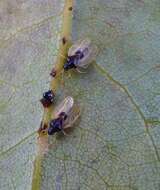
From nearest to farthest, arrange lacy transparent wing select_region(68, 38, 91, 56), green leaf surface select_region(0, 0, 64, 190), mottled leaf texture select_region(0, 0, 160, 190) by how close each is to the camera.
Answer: mottled leaf texture select_region(0, 0, 160, 190) → green leaf surface select_region(0, 0, 64, 190) → lacy transparent wing select_region(68, 38, 91, 56)

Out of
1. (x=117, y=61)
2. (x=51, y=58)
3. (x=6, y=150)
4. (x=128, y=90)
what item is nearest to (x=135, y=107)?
(x=128, y=90)

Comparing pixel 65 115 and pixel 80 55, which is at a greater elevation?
pixel 80 55

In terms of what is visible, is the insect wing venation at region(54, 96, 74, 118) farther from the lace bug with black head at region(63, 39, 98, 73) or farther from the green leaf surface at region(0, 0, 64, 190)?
the lace bug with black head at region(63, 39, 98, 73)

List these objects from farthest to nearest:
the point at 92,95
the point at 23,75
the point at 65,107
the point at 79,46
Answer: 1. the point at 23,75
2. the point at 79,46
3. the point at 92,95
4. the point at 65,107

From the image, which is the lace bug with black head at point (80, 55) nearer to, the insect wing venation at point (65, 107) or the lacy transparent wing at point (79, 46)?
the lacy transparent wing at point (79, 46)

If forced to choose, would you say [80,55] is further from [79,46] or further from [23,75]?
[23,75]

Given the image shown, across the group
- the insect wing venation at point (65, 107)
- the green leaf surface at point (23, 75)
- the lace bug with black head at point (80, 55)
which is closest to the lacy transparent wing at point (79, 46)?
the lace bug with black head at point (80, 55)

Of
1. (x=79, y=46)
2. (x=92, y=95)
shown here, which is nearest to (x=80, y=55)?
(x=79, y=46)

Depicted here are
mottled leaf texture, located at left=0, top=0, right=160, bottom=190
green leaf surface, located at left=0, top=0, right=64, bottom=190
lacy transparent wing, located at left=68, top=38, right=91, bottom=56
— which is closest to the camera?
mottled leaf texture, located at left=0, top=0, right=160, bottom=190

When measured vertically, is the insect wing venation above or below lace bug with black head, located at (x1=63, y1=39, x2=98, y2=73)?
below

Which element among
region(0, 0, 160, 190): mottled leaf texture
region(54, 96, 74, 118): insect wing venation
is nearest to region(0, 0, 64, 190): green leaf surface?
region(0, 0, 160, 190): mottled leaf texture
